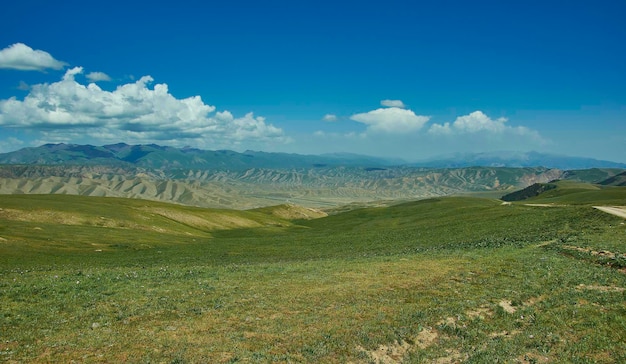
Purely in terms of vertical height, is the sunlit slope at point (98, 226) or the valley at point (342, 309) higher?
the valley at point (342, 309)

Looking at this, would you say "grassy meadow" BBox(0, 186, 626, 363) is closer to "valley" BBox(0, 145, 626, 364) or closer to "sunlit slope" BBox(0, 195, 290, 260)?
"valley" BBox(0, 145, 626, 364)

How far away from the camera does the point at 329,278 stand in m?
30.5

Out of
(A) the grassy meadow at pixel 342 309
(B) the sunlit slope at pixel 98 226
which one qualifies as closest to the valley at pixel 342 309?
(A) the grassy meadow at pixel 342 309

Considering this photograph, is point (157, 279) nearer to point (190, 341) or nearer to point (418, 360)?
point (190, 341)

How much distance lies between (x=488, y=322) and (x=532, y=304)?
13.4 feet

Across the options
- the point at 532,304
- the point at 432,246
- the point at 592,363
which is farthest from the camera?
the point at 432,246

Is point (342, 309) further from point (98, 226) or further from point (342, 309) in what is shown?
point (98, 226)

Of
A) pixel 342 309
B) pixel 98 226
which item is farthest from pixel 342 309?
pixel 98 226

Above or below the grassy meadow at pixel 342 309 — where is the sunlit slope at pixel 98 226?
below

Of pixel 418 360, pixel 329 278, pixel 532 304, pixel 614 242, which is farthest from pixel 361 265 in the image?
pixel 614 242

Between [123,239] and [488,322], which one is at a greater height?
[488,322]

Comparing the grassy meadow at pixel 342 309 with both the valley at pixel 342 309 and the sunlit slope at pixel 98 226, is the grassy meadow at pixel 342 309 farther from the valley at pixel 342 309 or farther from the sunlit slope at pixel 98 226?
the sunlit slope at pixel 98 226

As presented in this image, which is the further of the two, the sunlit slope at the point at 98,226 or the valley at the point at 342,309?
the sunlit slope at the point at 98,226

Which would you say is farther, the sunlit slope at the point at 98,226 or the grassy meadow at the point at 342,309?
the sunlit slope at the point at 98,226
